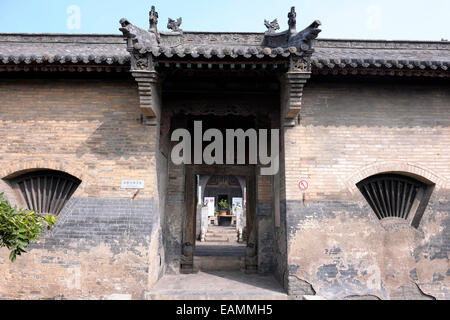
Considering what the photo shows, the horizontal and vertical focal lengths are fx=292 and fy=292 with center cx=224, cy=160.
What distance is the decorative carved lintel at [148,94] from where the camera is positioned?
203 inches

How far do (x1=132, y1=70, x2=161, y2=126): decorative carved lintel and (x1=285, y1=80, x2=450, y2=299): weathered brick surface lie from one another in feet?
8.74

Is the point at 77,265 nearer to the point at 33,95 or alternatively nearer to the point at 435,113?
the point at 33,95

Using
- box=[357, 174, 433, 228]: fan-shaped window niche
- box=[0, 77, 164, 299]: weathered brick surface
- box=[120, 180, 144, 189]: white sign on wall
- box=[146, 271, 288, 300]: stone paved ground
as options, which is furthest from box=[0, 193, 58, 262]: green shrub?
box=[357, 174, 433, 228]: fan-shaped window niche

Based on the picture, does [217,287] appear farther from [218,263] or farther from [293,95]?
[293,95]

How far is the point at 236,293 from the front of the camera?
5.32 metres

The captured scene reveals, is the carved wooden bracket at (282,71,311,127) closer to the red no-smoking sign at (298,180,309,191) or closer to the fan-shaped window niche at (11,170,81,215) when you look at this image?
the red no-smoking sign at (298,180,309,191)

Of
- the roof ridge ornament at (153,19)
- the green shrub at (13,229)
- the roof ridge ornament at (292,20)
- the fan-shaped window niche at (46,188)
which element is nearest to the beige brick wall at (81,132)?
the fan-shaped window niche at (46,188)

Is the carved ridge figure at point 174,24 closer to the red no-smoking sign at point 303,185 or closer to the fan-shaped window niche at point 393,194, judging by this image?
the red no-smoking sign at point 303,185

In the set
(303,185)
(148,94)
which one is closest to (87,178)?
(148,94)

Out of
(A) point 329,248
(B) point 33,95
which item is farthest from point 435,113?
(B) point 33,95

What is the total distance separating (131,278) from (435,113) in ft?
22.0

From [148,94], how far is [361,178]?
433 cm

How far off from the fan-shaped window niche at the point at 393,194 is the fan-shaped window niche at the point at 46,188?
19.5ft

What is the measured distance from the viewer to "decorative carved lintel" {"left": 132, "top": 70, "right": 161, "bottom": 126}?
5160 mm
